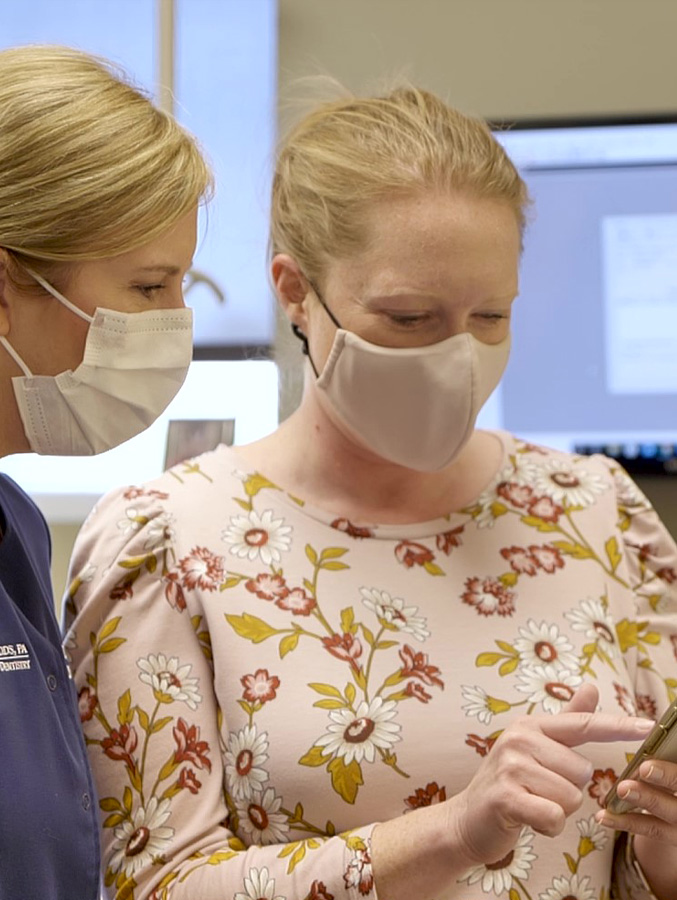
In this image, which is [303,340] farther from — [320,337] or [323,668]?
[323,668]

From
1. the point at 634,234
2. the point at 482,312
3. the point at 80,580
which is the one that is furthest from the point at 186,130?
the point at 634,234

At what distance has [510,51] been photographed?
76.8 inches

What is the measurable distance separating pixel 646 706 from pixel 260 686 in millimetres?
429

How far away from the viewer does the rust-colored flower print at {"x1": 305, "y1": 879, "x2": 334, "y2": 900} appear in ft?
3.67

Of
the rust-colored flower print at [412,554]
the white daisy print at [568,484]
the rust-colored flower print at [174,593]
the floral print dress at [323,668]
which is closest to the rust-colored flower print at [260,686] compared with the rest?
the floral print dress at [323,668]

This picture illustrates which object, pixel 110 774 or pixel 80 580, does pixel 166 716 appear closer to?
pixel 110 774

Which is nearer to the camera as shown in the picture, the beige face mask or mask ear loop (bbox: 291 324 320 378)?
the beige face mask

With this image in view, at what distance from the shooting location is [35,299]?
1025 millimetres

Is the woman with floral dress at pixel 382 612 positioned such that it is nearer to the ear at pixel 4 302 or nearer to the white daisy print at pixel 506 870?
the white daisy print at pixel 506 870

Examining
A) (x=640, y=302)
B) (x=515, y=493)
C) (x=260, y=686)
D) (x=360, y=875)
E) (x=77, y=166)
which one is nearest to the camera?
(x=77, y=166)

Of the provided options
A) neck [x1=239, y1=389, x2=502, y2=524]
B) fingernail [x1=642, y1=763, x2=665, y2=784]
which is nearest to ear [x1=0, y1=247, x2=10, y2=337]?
neck [x1=239, y1=389, x2=502, y2=524]

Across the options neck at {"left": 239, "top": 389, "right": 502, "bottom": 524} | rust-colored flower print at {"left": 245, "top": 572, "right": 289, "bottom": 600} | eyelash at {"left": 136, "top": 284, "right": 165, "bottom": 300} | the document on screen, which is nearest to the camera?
eyelash at {"left": 136, "top": 284, "right": 165, "bottom": 300}

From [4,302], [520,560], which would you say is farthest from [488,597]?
[4,302]

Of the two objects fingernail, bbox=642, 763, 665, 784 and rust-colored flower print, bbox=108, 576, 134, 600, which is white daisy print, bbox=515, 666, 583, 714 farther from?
rust-colored flower print, bbox=108, 576, 134, 600
